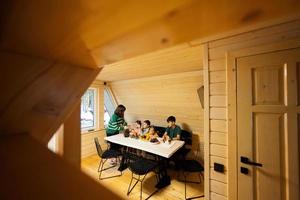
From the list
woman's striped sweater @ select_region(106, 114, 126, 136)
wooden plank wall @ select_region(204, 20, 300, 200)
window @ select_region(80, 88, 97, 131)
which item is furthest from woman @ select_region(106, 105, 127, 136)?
wooden plank wall @ select_region(204, 20, 300, 200)

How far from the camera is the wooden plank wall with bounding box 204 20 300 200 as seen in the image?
132cm

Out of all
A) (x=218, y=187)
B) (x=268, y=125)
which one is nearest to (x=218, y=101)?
(x=268, y=125)

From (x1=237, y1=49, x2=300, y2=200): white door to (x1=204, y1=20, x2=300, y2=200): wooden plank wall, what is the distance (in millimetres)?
79

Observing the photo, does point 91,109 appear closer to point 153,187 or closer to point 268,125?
point 153,187

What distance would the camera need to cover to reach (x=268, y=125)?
126 centimetres

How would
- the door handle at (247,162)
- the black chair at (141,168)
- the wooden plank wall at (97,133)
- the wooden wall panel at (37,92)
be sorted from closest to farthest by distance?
the wooden wall panel at (37,92)
the door handle at (247,162)
the black chair at (141,168)
the wooden plank wall at (97,133)

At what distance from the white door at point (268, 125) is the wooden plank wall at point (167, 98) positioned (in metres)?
1.62

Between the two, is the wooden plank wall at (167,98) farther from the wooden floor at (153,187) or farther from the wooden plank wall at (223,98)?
the wooden plank wall at (223,98)

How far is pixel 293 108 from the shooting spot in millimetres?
1156

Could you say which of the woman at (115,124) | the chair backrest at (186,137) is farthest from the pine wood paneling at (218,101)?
the woman at (115,124)

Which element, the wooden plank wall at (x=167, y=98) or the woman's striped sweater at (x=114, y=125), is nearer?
the wooden plank wall at (x=167, y=98)

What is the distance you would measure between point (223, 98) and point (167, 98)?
217 centimetres

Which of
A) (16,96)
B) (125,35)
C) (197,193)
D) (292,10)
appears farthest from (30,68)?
(197,193)

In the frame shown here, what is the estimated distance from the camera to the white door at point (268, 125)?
3.81 ft
